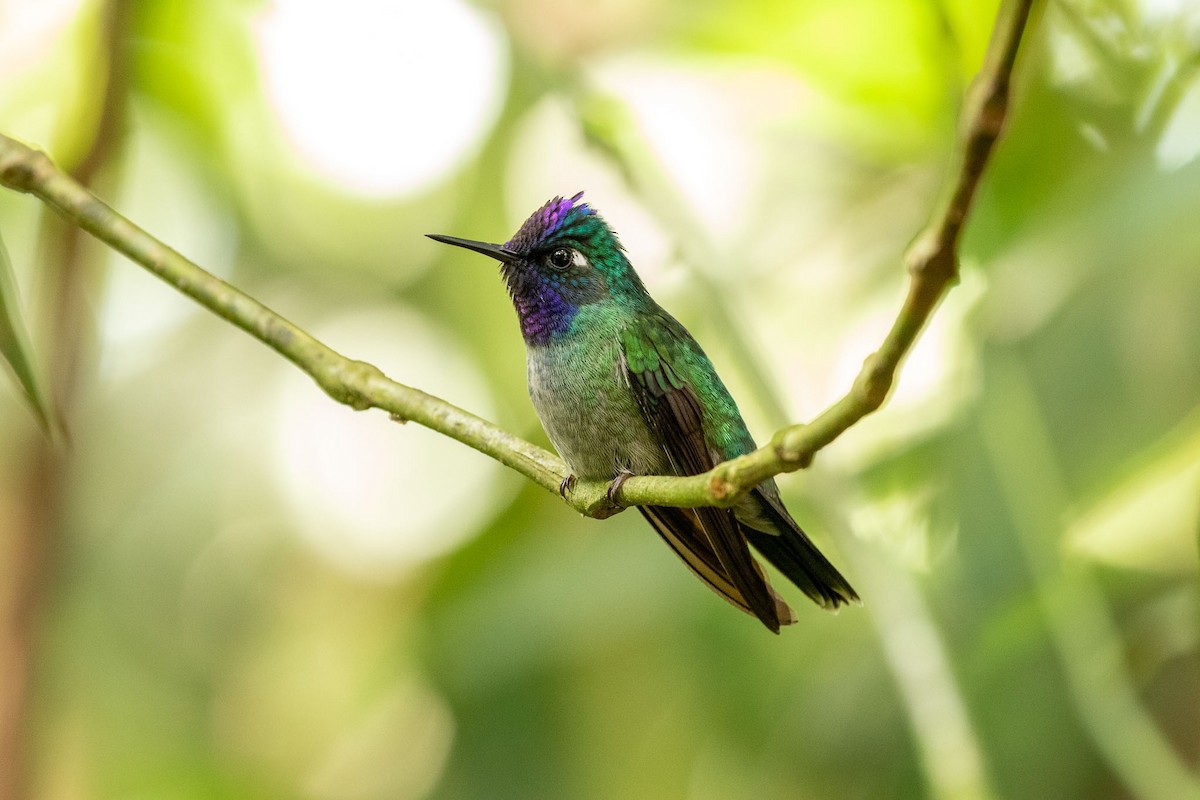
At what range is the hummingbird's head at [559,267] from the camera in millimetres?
2801

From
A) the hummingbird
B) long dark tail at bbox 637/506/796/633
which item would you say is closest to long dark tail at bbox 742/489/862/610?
the hummingbird

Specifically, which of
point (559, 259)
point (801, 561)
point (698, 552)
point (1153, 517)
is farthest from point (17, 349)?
point (1153, 517)

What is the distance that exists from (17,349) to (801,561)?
1744mm

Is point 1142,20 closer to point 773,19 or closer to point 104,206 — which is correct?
point 773,19

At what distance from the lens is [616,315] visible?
2766mm

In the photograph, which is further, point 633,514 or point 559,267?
point 633,514

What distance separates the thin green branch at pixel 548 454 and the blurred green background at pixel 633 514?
38 centimetres

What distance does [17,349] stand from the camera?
4.88ft

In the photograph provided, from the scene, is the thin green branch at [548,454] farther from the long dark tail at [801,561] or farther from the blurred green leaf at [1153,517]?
the blurred green leaf at [1153,517]

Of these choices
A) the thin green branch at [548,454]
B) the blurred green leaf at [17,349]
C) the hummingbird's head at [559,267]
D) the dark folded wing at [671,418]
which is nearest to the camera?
the thin green branch at [548,454]

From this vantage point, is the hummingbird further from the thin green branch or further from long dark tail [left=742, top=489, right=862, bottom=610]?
the thin green branch

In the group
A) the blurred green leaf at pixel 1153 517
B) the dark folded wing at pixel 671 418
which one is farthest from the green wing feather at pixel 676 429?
the blurred green leaf at pixel 1153 517

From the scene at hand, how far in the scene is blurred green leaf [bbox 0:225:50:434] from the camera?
1.48 m

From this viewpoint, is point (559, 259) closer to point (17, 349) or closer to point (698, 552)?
point (698, 552)
